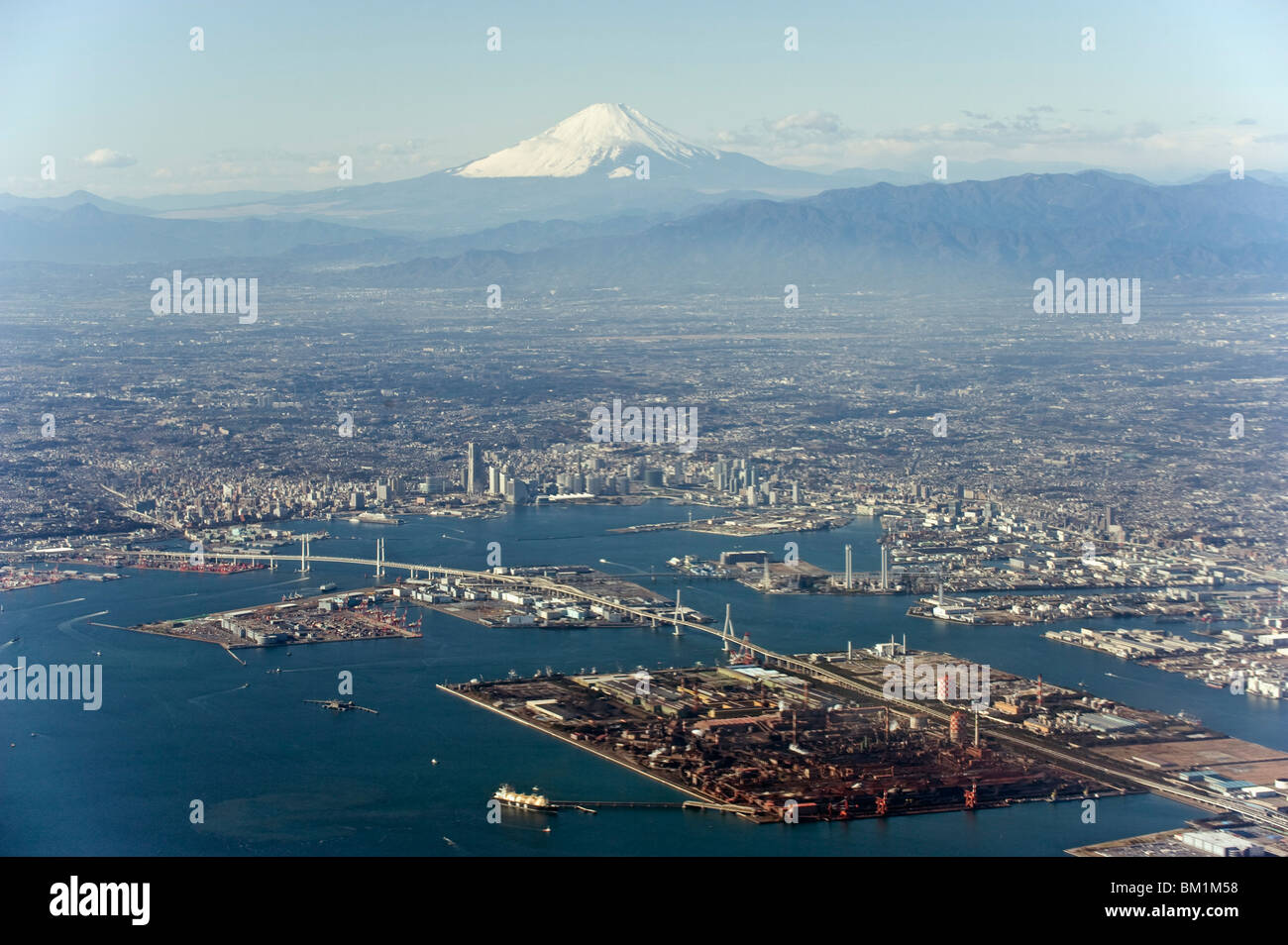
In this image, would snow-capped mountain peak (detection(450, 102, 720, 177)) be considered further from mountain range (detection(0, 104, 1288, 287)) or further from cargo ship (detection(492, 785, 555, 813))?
cargo ship (detection(492, 785, 555, 813))

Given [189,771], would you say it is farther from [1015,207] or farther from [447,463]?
[1015,207]

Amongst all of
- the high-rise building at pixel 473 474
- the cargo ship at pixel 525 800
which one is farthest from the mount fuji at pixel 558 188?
the cargo ship at pixel 525 800

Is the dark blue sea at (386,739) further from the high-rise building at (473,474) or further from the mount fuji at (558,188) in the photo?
the mount fuji at (558,188)
